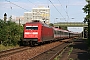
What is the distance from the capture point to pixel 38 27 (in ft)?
92.3

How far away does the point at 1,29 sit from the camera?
2695 centimetres

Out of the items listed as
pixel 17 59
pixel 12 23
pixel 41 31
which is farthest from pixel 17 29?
pixel 17 59

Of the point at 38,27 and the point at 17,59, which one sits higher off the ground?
the point at 38,27

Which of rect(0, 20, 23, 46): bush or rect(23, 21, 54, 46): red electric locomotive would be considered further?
rect(23, 21, 54, 46): red electric locomotive

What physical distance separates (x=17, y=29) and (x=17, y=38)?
118cm

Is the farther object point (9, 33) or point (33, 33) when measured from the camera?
point (33, 33)

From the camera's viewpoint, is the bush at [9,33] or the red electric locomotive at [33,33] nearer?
the bush at [9,33]

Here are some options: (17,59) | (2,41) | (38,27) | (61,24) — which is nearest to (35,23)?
(38,27)

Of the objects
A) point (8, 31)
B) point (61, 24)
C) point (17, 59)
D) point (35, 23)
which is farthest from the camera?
point (61, 24)

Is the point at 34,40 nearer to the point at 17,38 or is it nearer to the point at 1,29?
the point at 17,38

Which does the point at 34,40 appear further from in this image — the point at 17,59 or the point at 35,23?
the point at 17,59

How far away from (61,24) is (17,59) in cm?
10465

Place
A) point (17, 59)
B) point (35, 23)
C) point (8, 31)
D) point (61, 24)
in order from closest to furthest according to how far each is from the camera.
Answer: point (17, 59) → point (8, 31) → point (35, 23) → point (61, 24)

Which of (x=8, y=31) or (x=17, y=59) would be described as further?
(x=8, y=31)
